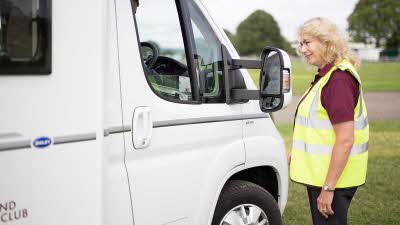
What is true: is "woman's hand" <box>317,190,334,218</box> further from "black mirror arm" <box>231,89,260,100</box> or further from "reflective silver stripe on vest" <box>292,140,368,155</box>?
"black mirror arm" <box>231,89,260,100</box>

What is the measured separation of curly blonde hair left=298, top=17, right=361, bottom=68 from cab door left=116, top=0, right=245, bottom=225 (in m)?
0.61

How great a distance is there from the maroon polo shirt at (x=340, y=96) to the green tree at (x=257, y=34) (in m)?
107

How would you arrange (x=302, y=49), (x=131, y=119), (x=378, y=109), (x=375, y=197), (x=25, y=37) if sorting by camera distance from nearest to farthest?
(x=25, y=37), (x=131, y=119), (x=302, y=49), (x=375, y=197), (x=378, y=109)

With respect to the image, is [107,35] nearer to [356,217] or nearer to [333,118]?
[333,118]

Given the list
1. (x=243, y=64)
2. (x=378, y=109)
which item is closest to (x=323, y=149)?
(x=243, y=64)

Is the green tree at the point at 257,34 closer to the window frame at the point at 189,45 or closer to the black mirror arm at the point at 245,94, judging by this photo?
the black mirror arm at the point at 245,94

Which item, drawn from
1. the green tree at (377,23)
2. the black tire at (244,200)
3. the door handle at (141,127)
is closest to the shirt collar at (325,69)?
the black tire at (244,200)

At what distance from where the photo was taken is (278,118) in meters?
13.4

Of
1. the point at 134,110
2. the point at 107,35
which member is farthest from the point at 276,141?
the point at 107,35

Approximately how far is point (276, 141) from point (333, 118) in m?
0.89

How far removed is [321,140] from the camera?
2871 mm

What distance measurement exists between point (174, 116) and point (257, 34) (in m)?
A: 111

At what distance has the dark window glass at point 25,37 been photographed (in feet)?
5.89

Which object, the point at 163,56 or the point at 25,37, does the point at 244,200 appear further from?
the point at 25,37
